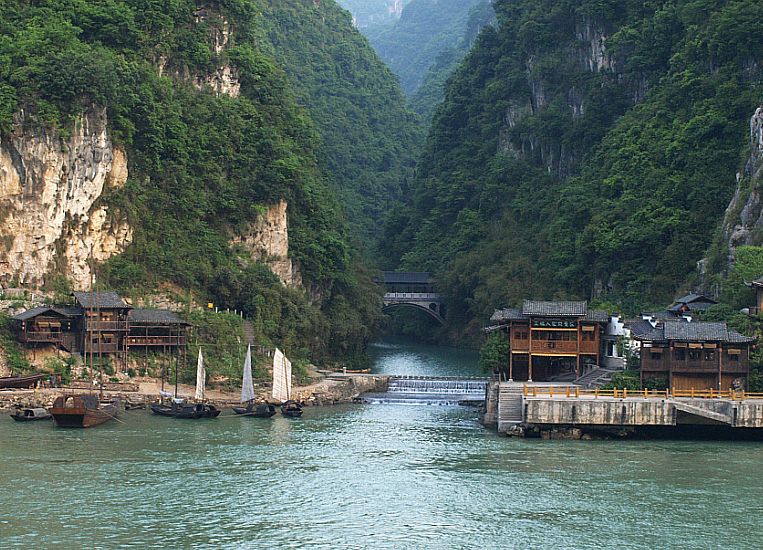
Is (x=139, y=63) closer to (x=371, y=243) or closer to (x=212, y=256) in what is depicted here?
(x=212, y=256)

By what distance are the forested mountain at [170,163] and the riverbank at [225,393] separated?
25.5 feet

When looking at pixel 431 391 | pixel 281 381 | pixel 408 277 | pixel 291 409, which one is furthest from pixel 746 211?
pixel 408 277

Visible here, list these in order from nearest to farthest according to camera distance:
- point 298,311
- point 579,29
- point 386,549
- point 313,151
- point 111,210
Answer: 1. point 386,549
2. point 111,210
3. point 298,311
4. point 313,151
5. point 579,29

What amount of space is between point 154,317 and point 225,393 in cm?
724

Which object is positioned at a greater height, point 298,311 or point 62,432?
point 298,311

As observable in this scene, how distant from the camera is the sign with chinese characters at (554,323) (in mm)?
79375

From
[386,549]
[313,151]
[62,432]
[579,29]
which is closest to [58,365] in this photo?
[62,432]

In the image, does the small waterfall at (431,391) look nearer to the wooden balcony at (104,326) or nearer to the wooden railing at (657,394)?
the wooden railing at (657,394)

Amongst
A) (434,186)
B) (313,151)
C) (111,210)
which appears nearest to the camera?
(111,210)

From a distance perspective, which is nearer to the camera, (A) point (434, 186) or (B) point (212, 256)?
(B) point (212, 256)

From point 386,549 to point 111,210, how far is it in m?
53.7

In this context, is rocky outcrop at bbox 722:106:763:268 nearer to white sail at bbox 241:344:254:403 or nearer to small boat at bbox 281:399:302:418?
small boat at bbox 281:399:302:418

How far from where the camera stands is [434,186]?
167m

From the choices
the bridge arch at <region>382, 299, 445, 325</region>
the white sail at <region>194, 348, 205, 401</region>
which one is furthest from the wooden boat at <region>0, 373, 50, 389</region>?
the bridge arch at <region>382, 299, 445, 325</region>
